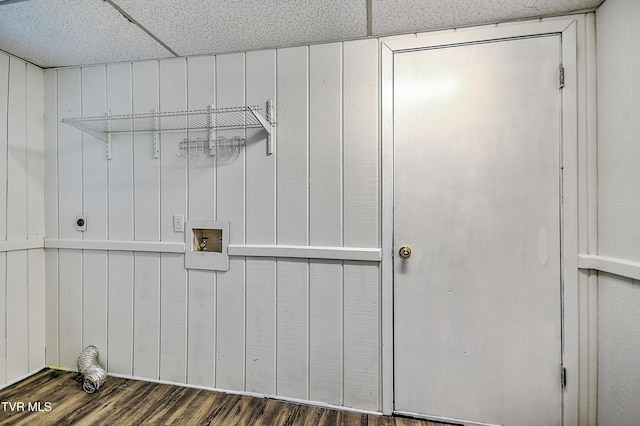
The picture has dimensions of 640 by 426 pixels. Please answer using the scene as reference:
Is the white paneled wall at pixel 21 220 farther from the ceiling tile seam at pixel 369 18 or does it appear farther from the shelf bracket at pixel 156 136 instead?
the ceiling tile seam at pixel 369 18

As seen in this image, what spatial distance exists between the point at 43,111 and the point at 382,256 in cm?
247

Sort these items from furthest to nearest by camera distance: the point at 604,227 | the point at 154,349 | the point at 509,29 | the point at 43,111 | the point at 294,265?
1. the point at 43,111
2. the point at 154,349
3. the point at 294,265
4. the point at 509,29
5. the point at 604,227

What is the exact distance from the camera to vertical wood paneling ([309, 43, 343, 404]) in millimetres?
1706

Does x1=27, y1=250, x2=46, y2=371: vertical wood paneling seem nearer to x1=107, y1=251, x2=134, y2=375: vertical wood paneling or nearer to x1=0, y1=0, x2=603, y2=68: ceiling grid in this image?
x1=107, y1=251, x2=134, y2=375: vertical wood paneling

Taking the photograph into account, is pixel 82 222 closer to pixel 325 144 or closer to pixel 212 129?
pixel 212 129

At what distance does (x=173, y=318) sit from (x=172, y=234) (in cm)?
53

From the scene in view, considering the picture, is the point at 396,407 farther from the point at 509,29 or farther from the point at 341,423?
the point at 509,29

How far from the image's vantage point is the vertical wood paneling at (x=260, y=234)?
179 cm

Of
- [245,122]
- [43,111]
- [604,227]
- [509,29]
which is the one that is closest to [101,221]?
[43,111]

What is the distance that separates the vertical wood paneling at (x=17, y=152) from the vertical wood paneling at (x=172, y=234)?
92 cm

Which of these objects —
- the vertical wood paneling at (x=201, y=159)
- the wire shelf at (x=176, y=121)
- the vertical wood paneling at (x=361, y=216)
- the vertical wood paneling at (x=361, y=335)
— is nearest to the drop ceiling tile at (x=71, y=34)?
the vertical wood paneling at (x=201, y=159)

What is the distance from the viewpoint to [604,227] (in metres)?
1.42

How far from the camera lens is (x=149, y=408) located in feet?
5.53

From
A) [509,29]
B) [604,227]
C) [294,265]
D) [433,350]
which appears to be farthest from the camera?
[294,265]
